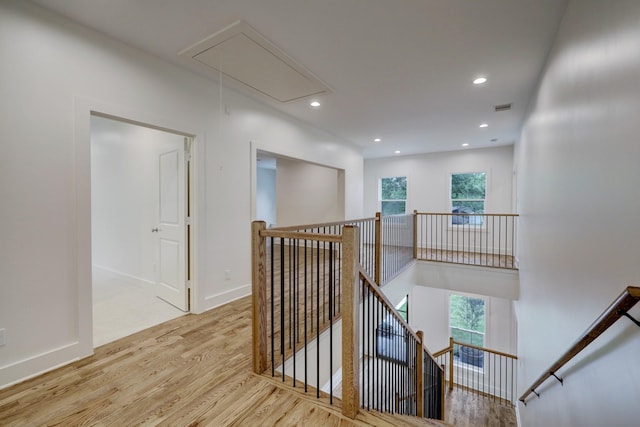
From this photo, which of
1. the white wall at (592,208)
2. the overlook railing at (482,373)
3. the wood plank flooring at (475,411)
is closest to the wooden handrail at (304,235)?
the white wall at (592,208)

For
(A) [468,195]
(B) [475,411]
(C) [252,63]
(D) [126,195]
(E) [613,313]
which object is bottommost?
(B) [475,411]

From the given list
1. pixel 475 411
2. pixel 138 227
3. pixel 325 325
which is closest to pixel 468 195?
pixel 475 411

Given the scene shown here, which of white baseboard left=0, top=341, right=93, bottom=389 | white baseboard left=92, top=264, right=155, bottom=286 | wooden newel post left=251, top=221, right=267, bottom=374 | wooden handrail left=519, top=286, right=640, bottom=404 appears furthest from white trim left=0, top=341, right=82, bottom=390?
wooden handrail left=519, top=286, right=640, bottom=404

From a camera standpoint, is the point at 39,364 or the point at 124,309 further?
the point at 124,309

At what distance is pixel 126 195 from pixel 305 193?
3887 mm

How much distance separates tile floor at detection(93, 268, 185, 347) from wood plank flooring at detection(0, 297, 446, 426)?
329mm

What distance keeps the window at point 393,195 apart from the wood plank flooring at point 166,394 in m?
6.19

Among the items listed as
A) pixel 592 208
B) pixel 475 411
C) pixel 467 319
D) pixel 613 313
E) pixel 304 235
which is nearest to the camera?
pixel 613 313

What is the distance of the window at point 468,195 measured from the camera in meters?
6.57

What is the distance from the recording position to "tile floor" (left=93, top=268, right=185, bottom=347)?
2619 millimetres

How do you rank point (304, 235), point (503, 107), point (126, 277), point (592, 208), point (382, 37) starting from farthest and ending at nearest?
point (126, 277), point (503, 107), point (382, 37), point (304, 235), point (592, 208)

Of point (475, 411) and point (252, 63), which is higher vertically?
point (252, 63)

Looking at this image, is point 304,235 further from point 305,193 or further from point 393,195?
point 393,195

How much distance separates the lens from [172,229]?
3.20 m
